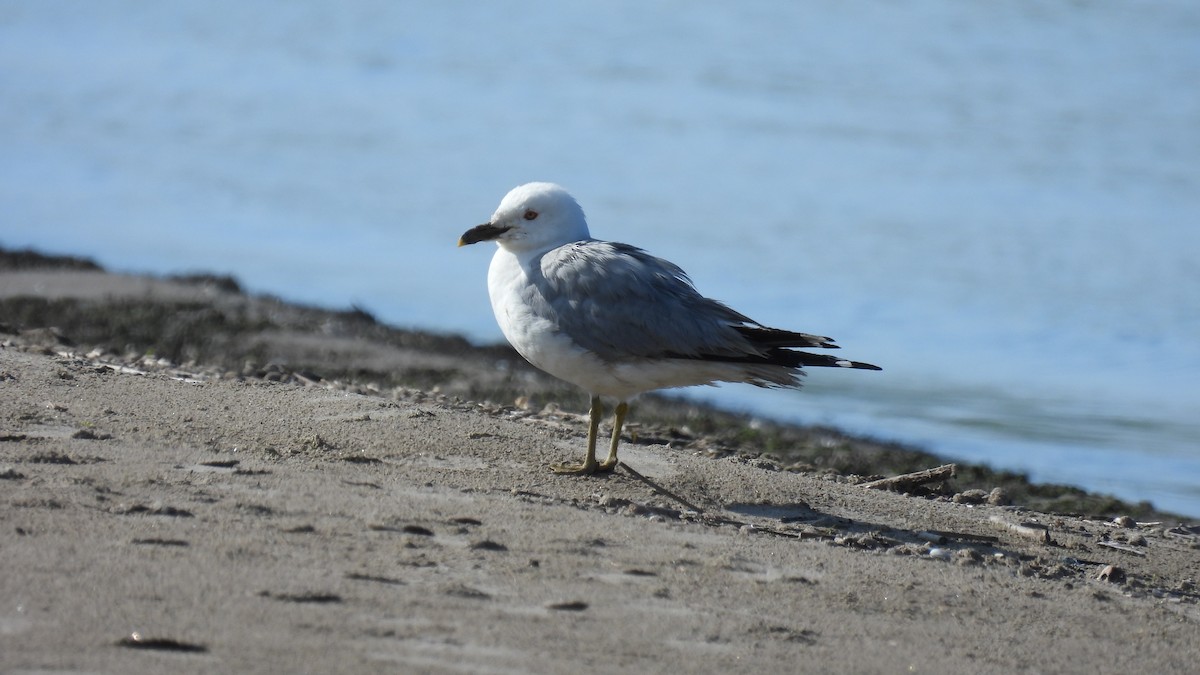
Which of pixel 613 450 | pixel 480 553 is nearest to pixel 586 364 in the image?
pixel 613 450

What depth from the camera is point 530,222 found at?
6434mm

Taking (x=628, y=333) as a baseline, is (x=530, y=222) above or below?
above

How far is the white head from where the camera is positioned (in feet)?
21.0

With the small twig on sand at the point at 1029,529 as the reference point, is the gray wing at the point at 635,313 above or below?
above

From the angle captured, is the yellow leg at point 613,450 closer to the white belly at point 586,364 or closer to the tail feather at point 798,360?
the white belly at point 586,364

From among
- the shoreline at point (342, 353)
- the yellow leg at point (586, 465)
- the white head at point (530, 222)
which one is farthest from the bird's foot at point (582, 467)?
the shoreline at point (342, 353)

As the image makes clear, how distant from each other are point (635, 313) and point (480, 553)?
5.21 ft

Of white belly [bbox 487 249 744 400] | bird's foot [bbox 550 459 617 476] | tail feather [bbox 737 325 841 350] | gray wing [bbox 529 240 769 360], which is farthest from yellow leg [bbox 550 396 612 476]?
tail feather [bbox 737 325 841 350]

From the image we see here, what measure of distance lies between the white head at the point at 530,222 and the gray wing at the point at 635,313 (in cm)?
40

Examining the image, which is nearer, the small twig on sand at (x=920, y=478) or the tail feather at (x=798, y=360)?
the tail feather at (x=798, y=360)

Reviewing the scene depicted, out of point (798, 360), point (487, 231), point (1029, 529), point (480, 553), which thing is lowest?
point (480, 553)

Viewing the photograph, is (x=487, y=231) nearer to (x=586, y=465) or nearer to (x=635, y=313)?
(x=635, y=313)

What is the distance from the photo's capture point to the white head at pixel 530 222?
6.41 m

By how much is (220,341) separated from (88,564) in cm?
694
